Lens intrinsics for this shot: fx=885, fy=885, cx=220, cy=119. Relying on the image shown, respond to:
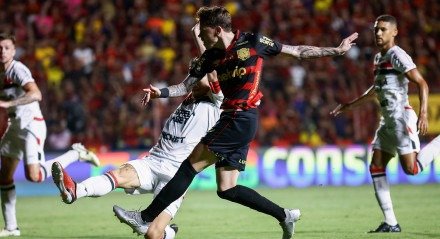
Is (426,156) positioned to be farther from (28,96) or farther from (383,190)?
(28,96)

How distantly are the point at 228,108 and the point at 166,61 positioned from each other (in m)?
14.5

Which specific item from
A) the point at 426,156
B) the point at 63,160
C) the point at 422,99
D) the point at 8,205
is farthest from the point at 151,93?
the point at 63,160

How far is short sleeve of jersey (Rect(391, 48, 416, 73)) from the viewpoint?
973 centimetres

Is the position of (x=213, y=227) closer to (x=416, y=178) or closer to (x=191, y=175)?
(x=191, y=175)

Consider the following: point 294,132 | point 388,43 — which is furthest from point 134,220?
point 294,132

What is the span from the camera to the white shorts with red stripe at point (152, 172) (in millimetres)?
8758

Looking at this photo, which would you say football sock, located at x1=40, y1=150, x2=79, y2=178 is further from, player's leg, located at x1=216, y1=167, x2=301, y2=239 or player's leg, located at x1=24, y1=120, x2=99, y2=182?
player's leg, located at x1=216, y1=167, x2=301, y2=239

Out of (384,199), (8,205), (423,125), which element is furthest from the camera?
(8,205)

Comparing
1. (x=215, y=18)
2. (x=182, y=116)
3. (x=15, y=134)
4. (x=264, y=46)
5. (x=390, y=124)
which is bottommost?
(x=390, y=124)

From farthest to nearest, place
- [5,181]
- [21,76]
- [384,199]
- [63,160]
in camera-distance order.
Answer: [63,160] < [5,181] < [21,76] < [384,199]

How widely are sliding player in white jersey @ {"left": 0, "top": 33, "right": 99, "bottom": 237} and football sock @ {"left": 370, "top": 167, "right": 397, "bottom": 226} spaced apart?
398 centimetres

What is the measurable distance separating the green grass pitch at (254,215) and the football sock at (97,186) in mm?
1018

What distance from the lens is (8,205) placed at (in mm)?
10469

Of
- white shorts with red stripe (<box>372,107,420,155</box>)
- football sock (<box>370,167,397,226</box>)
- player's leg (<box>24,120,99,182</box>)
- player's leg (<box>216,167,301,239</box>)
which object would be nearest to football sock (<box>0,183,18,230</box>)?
player's leg (<box>24,120,99,182</box>)
